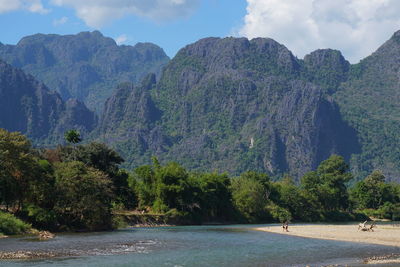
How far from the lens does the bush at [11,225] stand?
64.9 m

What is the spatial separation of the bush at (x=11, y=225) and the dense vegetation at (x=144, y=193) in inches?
4.5

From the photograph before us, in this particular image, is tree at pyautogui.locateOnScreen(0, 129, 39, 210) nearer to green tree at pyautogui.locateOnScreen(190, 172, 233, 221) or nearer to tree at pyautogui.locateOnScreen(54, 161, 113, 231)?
tree at pyautogui.locateOnScreen(54, 161, 113, 231)

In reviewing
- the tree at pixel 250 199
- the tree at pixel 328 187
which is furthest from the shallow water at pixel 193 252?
the tree at pixel 328 187

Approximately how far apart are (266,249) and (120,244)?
1487 centimetres

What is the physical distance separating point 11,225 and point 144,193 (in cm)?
5621

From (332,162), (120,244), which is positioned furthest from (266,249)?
(332,162)

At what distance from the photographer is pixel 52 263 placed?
41.4 meters

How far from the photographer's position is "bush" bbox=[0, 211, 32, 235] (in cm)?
6488

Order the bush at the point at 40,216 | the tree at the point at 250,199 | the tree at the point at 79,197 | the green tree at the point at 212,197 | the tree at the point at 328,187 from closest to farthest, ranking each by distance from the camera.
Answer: the bush at the point at 40,216 < the tree at the point at 79,197 < the green tree at the point at 212,197 < the tree at the point at 250,199 < the tree at the point at 328,187

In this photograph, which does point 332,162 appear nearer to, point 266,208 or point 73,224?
point 266,208

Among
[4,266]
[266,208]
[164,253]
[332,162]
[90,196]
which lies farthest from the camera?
[332,162]

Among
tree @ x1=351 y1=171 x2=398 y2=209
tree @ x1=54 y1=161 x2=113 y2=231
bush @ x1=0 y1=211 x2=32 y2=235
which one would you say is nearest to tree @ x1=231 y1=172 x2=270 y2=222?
tree @ x1=351 y1=171 x2=398 y2=209

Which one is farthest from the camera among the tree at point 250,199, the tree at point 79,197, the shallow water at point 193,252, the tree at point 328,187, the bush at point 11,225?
the tree at point 328,187

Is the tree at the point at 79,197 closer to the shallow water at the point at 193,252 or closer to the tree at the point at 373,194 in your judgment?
the shallow water at the point at 193,252
